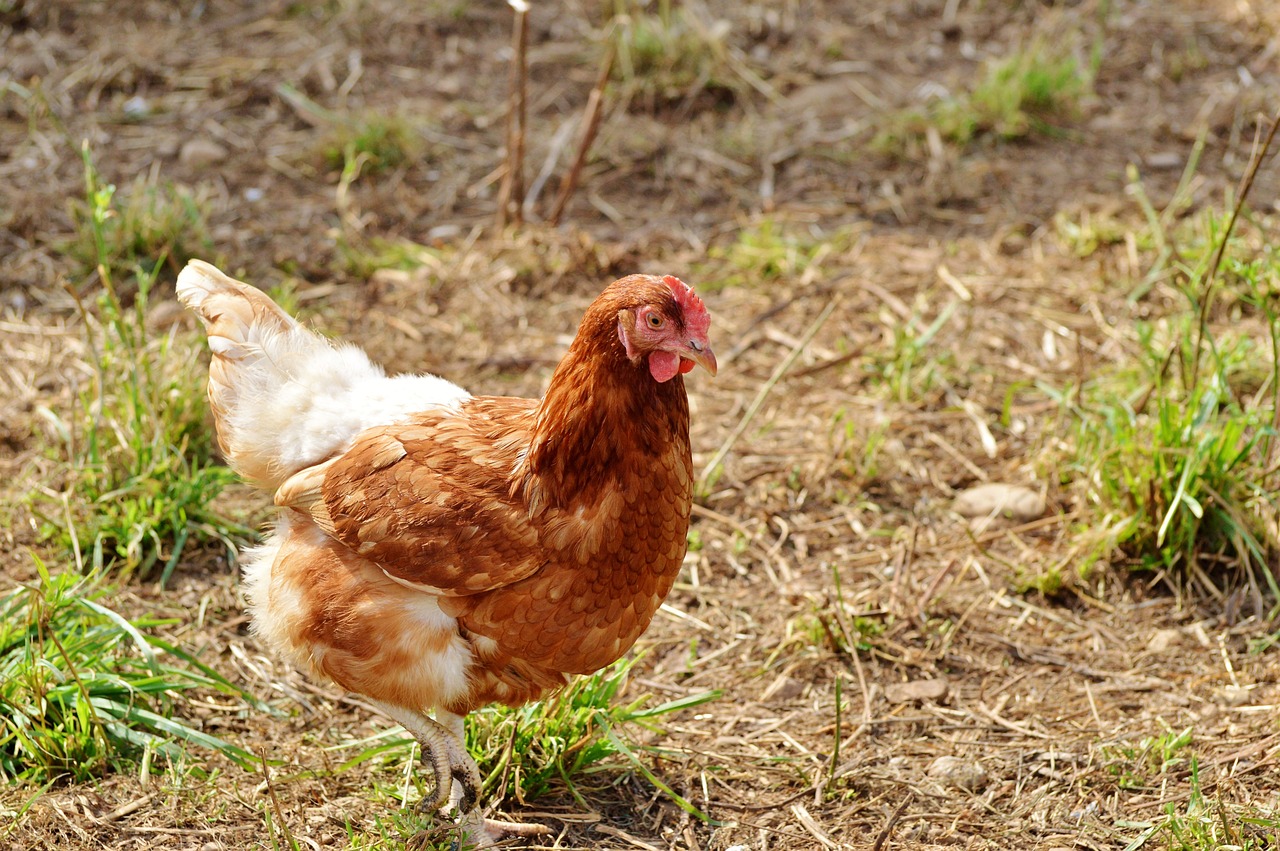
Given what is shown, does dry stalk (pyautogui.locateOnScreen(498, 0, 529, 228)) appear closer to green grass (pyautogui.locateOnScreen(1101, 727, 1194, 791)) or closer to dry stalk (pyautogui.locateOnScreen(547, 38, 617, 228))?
dry stalk (pyautogui.locateOnScreen(547, 38, 617, 228))

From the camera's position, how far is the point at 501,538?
2.92 meters

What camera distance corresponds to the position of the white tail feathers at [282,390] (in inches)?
129

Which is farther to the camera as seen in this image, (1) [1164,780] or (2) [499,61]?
(2) [499,61]

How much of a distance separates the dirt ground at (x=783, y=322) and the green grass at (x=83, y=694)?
110 mm

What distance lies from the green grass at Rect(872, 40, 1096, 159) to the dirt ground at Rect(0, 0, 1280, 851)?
11 centimetres

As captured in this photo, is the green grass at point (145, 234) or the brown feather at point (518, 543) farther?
the green grass at point (145, 234)

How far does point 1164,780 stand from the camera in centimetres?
329

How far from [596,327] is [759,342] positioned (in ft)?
8.52

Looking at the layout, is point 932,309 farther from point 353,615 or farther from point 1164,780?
point 353,615

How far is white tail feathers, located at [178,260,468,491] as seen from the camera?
10.8 ft

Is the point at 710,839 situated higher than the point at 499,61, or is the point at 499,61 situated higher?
the point at 499,61

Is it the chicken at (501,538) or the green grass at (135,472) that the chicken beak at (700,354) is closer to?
the chicken at (501,538)

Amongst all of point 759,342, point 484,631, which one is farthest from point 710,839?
point 759,342

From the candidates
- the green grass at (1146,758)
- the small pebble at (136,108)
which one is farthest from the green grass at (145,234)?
the green grass at (1146,758)
